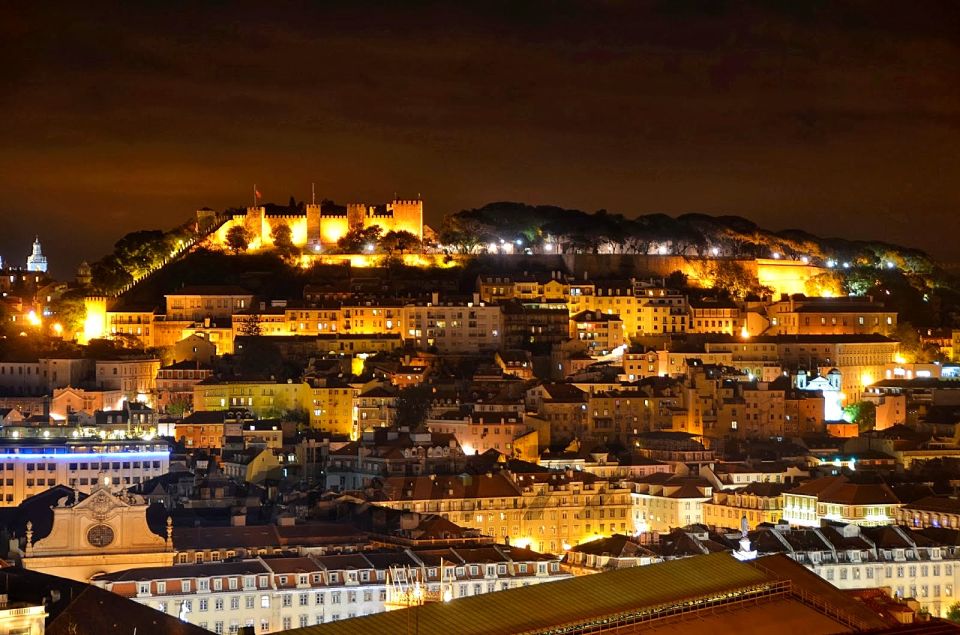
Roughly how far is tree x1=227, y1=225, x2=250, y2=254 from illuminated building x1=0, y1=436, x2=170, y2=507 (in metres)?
26.6

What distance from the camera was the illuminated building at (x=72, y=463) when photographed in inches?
2114

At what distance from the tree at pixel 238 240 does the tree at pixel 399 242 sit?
6062 mm

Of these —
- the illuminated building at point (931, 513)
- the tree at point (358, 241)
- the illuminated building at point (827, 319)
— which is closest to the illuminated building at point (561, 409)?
the illuminated building at point (931, 513)

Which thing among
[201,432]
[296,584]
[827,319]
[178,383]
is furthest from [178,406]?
[296,584]

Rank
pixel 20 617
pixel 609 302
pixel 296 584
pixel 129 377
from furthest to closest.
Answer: pixel 609 302, pixel 129 377, pixel 296 584, pixel 20 617

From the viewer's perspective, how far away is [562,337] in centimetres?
7219

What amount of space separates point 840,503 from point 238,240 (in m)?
39.2

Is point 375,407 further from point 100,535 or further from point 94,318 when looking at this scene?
point 100,535

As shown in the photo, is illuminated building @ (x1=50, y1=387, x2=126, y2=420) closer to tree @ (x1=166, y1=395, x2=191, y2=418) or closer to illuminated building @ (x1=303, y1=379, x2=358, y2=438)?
tree @ (x1=166, y1=395, x2=191, y2=418)

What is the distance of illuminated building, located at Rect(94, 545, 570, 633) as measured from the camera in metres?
35.0

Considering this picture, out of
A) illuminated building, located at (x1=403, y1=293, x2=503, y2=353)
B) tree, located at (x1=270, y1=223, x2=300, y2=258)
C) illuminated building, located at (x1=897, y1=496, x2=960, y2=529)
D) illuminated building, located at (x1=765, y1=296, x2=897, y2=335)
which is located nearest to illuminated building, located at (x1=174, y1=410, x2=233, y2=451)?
A: illuminated building, located at (x1=403, y1=293, x2=503, y2=353)

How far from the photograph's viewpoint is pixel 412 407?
61.2 meters

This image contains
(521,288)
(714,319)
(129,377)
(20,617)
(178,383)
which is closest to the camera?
(20,617)

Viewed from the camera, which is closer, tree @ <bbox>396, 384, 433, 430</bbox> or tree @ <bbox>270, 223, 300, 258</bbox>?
tree @ <bbox>396, 384, 433, 430</bbox>
